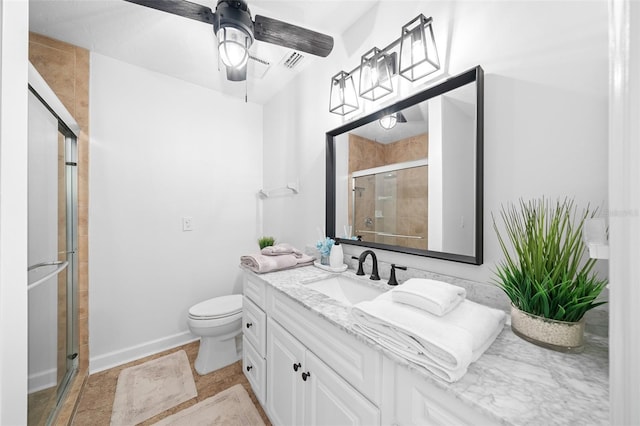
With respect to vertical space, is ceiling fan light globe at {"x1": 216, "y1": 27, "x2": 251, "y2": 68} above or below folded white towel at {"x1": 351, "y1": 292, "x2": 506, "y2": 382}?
above

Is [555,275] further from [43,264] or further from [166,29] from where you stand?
[166,29]

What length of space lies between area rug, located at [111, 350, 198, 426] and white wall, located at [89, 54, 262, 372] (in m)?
0.23

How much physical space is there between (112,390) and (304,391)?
152 centimetres

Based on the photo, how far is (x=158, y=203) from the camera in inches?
83.1

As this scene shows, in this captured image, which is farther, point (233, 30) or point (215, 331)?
point (215, 331)

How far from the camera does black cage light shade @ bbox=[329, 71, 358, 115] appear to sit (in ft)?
5.04

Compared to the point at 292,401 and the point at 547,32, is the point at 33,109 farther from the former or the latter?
the point at 547,32

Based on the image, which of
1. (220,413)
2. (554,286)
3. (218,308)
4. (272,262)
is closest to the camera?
(554,286)

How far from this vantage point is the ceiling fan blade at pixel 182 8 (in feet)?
3.43

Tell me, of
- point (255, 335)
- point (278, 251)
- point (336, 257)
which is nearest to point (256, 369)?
point (255, 335)

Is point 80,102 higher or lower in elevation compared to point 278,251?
higher

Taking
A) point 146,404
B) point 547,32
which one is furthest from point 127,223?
point 547,32

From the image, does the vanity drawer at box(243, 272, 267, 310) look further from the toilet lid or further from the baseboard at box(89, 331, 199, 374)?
the baseboard at box(89, 331, 199, 374)

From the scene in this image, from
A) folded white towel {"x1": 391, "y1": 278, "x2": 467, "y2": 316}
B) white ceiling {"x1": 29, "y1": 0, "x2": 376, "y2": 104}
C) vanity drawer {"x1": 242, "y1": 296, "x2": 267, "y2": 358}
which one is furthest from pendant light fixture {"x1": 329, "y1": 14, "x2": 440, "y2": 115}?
vanity drawer {"x1": 242, "y1": 296, "x2": 267, "y2": 358}
